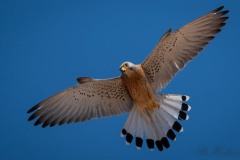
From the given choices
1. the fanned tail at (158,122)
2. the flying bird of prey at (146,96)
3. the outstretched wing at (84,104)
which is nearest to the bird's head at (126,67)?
the flying bird of prey at (146,96)

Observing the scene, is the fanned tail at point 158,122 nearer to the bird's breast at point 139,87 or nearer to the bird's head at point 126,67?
the bird's breast at point 139,87

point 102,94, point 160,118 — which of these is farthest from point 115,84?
point 160,118

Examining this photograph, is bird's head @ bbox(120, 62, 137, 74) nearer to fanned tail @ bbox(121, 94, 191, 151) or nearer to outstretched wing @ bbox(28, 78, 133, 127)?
outstretched wing @ bbox(28, 78, 133, 127)

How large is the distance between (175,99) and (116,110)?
0.60 meters

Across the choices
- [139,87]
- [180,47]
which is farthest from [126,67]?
[180,47]

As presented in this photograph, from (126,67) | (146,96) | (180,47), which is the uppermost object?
(180,47)

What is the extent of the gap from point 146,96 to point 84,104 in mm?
631

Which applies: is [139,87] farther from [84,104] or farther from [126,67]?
[84,104]

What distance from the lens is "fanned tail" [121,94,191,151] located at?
13.2ft

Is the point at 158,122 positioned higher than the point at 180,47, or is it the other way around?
the point at 180,47

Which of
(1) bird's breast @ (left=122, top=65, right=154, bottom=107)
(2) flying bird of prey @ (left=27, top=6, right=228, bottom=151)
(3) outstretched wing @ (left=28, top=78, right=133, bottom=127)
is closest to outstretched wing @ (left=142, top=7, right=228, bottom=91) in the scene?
(2) flying bird of prey @ (left=27, top=6, right=228, bottom=151)

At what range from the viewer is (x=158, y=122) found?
13.5 ft

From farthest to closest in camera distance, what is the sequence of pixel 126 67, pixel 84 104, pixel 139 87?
pixel 84 104 → pixel 139 87 → pixel 126 67

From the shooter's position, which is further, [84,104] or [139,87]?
[84,104]
